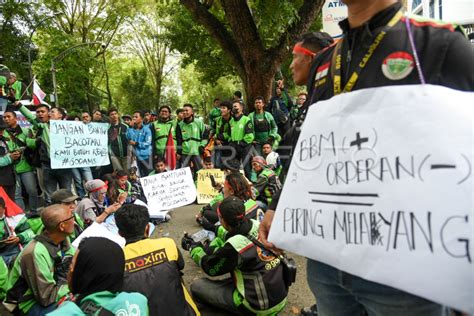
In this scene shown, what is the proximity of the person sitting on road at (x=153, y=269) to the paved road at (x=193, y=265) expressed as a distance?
0.98 m

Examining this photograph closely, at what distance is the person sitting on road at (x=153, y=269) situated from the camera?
8.30 ft

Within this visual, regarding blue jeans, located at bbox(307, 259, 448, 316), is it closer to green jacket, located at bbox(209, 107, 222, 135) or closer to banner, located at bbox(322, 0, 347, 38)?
banner, located at bbox(322, 0, 347, 38)

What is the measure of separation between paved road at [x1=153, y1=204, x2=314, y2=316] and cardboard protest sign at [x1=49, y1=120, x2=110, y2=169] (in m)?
1.83

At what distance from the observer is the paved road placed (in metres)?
3.54

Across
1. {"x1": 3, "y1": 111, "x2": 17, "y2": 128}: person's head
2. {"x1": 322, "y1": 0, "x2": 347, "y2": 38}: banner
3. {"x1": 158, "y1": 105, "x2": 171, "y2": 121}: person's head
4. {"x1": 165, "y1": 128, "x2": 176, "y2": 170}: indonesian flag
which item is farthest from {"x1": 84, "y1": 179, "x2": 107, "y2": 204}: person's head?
{"x1": 322, "y1": 0, "x2": 347, "y2": 38}: banner

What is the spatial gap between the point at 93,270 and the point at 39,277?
3.48ft

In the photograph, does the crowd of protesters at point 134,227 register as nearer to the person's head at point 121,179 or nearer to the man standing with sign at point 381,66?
the person's head at point 121,179

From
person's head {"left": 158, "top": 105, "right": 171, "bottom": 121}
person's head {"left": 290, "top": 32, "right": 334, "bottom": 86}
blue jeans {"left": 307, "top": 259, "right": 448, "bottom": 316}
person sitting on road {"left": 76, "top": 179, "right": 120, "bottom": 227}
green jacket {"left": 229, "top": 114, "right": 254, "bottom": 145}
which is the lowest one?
person sitting on road {"left": 76, "top": 179, "right": 120, "bottom": 227}

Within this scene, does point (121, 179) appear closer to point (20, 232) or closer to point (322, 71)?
point (20, 232)

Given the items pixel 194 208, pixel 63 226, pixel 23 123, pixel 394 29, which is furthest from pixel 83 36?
pixel 394 29

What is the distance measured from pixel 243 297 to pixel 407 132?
248cm

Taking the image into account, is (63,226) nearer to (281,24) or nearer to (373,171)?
(373,171)

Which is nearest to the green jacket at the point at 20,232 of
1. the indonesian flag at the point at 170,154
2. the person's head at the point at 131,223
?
the person's head at the point at 131,223

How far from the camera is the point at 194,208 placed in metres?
7.20
